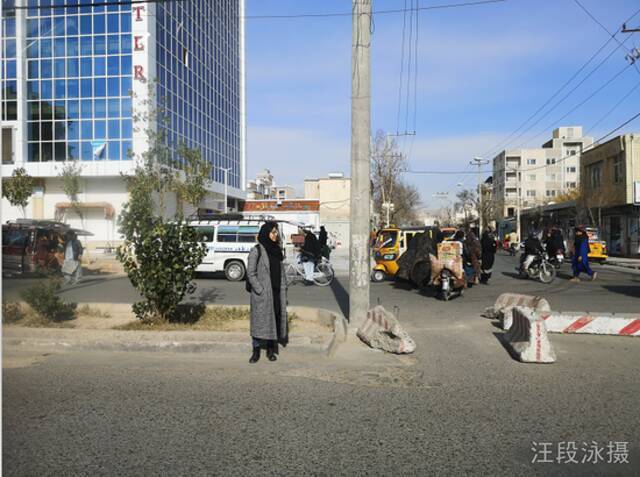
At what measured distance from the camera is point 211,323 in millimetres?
9094

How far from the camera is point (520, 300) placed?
9875 millimetres

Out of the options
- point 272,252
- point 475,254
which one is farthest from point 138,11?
point 272,252

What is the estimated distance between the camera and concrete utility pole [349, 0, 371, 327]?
912 centimetres

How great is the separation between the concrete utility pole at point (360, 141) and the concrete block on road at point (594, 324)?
10.3 ft

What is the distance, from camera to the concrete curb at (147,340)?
736 cm

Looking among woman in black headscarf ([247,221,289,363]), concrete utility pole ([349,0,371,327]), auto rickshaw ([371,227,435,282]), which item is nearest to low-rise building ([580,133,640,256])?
auto rickshaw ([371,227,435,282])

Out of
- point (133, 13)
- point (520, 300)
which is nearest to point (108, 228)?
point (520, 300)

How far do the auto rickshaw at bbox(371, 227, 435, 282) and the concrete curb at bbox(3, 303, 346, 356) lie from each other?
363 inches

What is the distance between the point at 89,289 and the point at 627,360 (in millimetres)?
13477

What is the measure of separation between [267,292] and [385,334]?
1.96 meters

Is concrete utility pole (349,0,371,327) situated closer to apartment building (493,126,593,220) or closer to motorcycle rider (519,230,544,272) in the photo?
motorcycle rider (519,230,544,272)

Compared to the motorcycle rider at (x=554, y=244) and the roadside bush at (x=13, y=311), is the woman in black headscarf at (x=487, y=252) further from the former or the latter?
the roadside bush at (x=13, y=311)

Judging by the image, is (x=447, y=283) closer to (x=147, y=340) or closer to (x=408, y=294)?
(x=408, y=294)

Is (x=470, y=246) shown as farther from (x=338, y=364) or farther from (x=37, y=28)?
(x=37, y=28)
